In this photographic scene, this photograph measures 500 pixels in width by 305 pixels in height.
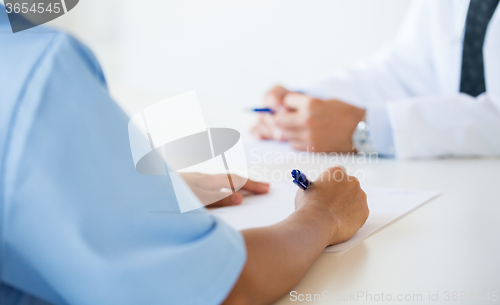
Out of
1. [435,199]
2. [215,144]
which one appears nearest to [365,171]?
[435,199]

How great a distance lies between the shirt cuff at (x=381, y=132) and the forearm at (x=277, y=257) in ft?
1.52

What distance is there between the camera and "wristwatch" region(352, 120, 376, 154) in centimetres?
73

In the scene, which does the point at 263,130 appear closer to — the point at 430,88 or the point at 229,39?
the point at 430,88

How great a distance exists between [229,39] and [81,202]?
1.98 m

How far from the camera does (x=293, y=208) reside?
349 mm

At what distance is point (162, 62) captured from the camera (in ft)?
7.87

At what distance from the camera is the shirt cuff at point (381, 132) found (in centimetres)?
72

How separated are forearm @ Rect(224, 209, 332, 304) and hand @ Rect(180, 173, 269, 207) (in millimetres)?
178

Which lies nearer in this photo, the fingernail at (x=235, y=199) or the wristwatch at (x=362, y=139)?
the fingernail at (x=235, y=199)

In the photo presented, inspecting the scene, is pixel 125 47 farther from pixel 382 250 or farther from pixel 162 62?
pixel 382 250

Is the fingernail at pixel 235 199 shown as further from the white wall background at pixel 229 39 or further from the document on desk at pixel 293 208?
the white wall background at pixel 229 39

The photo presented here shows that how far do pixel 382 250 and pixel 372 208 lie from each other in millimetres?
67

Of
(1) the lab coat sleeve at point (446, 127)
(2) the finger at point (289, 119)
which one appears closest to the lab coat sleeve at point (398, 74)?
(2) the finger at point (289, 119)

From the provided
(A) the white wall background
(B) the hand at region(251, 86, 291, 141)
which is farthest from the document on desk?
(A) the white wall background
